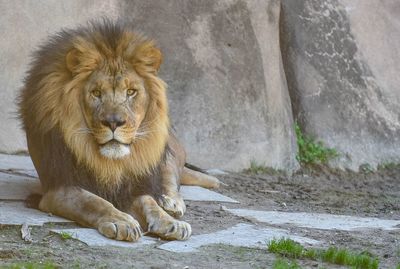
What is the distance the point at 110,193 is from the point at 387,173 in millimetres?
4541

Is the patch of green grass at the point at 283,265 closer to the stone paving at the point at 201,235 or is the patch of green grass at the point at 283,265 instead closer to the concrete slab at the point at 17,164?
the stone paving at the point at 201,235

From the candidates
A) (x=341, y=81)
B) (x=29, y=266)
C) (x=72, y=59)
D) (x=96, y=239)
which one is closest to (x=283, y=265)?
(x=96, y=239)

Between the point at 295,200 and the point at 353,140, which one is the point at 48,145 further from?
the point at 353,140

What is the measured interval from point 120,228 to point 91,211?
314 mm

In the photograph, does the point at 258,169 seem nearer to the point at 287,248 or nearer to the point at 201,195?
the point at 201,195

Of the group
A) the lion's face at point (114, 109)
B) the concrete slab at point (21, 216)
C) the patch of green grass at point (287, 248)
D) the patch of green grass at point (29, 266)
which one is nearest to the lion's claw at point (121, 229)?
the concrete slab at point (21, 216)

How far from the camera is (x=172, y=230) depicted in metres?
5.53

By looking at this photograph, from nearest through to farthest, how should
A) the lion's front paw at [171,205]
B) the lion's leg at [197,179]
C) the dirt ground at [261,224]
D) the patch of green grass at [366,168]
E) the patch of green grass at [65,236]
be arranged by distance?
the dirt ground at [261,224] < the patch of green grass at [65,236] < the lion's front paw at [171,205] < the lion's leg at [197,179] < the patch of green grass at [366,168]

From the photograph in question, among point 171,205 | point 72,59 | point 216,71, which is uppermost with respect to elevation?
point 216,71

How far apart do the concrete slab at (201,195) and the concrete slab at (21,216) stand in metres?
1.49

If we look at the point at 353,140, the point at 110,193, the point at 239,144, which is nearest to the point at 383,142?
the point at 353,140

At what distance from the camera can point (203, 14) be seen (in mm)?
8938

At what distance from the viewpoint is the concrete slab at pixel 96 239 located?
5.22 m

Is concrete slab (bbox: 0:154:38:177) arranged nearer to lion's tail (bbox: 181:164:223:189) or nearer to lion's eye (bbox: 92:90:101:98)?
lion's tail (bbox: 181:164:223:189)
